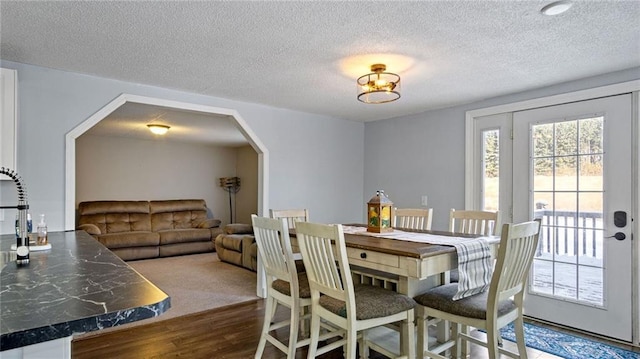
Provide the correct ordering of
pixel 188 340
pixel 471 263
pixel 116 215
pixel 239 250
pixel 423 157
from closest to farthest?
1. pixel 471 263
2. pixel 188 340
3. pixel 423 157
4. pixel 239 250
5. pixel 116 215

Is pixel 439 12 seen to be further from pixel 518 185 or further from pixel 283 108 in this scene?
pixel 283 108

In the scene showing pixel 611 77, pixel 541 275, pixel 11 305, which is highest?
pixel 611 77

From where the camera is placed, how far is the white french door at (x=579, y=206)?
287 centimetres

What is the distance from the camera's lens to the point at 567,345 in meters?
2.78

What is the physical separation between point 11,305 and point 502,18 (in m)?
2.41

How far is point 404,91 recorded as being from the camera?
11.4 feet

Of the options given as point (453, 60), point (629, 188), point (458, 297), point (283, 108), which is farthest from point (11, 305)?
point (629, 188)

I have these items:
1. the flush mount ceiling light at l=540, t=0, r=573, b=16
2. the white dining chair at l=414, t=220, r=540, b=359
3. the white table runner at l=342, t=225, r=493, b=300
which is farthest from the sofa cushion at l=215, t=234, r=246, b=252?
the flush mount ceiling light at l=540, t=0, r=573, b=16

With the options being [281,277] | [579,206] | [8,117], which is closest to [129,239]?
[8,117]

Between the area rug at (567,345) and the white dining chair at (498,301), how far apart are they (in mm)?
935

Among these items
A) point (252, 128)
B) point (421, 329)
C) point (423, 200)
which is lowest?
point (421, 329)

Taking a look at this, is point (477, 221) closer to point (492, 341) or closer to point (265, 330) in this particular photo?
point (492, 341)

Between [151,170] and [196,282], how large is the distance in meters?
3.62

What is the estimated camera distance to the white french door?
9.41 ft
